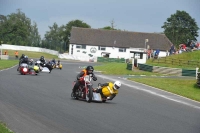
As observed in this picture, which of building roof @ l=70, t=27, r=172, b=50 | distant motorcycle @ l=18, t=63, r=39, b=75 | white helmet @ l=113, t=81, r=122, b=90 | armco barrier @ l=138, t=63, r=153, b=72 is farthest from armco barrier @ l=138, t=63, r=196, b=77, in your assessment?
building roof @ l=70, t=27, r=172, b=50

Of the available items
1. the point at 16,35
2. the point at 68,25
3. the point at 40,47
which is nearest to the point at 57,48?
the point at 40,47

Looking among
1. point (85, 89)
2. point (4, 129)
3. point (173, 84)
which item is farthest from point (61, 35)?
point (4, 129)

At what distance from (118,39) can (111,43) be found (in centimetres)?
215

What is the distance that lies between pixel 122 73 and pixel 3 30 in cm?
4149

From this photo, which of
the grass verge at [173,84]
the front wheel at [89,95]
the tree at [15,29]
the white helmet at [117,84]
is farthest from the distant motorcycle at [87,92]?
the tree at [15,29]

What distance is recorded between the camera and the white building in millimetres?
100688

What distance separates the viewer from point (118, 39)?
102m

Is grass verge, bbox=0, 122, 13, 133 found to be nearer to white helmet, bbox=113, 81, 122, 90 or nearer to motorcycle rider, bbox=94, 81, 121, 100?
white helmet, bbox=113, 81, 122, 90

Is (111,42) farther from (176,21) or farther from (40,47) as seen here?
(176,21)

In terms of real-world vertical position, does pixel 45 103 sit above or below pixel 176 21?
below

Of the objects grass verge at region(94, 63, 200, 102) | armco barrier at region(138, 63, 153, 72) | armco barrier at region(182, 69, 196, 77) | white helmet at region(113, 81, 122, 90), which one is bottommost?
grass verge at region(94, 63, 200, 102)

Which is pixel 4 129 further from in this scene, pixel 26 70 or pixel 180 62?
pixel 180 62

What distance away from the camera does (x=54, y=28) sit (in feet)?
552

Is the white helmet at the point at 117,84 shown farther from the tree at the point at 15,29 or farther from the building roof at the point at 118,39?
the building roof at the point at 118,39
